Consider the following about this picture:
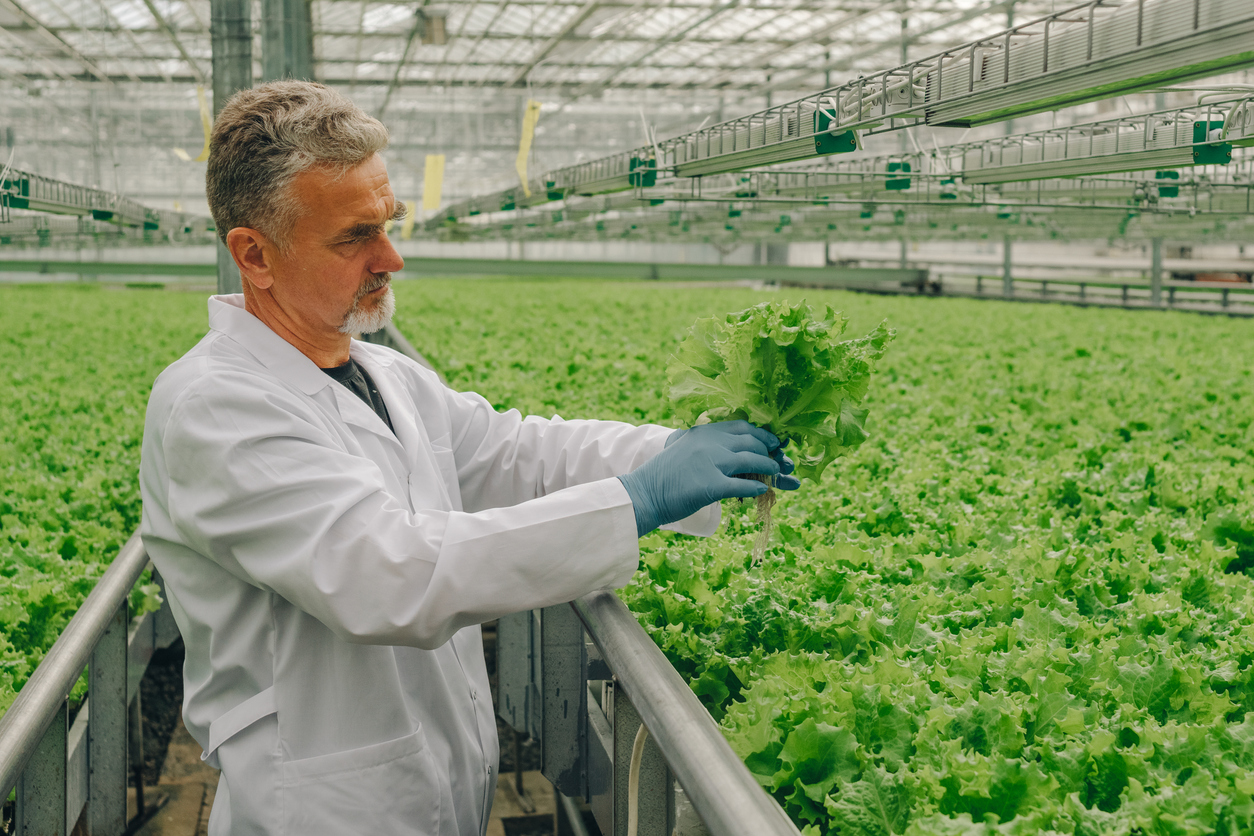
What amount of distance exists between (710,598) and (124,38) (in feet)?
73.9

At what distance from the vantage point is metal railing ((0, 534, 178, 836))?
226 centimetres

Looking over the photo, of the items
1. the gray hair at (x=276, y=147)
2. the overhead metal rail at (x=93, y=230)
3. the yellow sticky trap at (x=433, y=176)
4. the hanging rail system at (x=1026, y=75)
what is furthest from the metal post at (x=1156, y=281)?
the gray hair at (x=276, y=147)

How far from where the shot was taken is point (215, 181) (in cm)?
213

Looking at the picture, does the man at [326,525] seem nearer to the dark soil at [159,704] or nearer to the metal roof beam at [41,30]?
the dark soil at [159,704]

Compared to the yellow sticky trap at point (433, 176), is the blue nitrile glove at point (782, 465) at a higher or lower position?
lower

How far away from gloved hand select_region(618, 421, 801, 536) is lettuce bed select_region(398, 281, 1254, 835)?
15.1 inches

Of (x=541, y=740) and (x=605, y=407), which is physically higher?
(x=605, y=407)

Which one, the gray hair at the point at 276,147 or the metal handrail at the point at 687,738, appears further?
the gray hair at the point at 276,147

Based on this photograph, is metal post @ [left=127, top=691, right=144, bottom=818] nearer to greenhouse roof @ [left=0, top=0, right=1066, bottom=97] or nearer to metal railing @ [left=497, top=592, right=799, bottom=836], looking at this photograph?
metal railing @ [left=497, top=592, right=799, bottom=836]

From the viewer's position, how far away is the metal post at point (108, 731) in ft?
10.6

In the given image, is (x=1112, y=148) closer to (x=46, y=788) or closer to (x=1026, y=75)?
(x=1026, y=75)

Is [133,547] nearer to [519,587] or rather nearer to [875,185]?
[519,587]

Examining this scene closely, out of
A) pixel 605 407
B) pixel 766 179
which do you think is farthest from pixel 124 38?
pixel 605 407

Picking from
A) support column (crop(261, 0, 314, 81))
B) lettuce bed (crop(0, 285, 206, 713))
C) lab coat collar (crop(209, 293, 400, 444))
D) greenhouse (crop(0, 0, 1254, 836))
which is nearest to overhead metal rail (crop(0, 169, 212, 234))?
lettuce bed (crop(0, 285, 206, 713))
